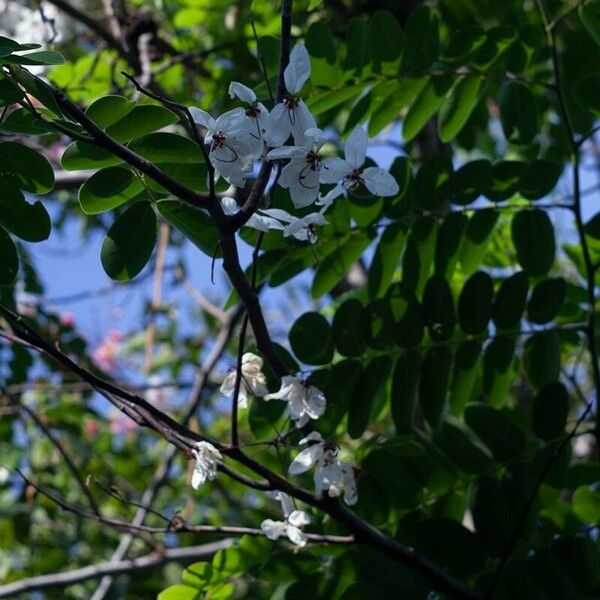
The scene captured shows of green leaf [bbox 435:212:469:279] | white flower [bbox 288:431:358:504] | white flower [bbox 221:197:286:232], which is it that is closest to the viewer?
white flower [bbox 221:197:286:232]

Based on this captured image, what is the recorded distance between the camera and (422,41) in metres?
1.59

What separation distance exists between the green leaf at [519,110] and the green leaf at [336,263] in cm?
33

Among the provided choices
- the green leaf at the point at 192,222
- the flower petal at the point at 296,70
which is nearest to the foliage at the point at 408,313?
the green leaf at the point at 192,222

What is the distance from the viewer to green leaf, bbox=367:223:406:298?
57.8 inches

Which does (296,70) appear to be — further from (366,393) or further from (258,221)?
(366,393)

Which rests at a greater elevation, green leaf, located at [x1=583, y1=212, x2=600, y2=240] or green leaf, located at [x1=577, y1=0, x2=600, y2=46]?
green leaf, located at [x1=577, y1=0, x2=600, y2=46]

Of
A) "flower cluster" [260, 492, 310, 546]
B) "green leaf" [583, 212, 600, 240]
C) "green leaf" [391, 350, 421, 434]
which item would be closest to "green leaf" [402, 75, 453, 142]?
"green leaf" [583, 212, 600, 240]

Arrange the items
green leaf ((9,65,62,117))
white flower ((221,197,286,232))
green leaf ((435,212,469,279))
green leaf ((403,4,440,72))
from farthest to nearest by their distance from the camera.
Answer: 1. green leaf ((403,4,440,72))
2. green leaf ((435,212,469,279))
3. white flower ((221,197,286,232))
4. green leaf ((9,65,62,117))

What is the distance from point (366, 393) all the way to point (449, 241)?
0.83 ft

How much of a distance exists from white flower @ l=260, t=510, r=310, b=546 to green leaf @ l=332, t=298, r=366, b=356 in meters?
0.27

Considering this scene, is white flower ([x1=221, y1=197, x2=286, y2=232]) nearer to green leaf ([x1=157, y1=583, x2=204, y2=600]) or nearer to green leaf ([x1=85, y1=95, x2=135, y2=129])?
green leaf ([x1=85, y1=95, x2=135, y2=129])

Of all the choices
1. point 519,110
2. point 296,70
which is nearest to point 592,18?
point 519,110

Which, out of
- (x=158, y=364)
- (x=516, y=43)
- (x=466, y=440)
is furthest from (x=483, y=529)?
(x=158, y=364)

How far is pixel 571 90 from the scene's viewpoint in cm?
159
